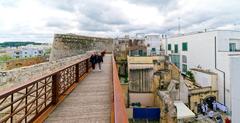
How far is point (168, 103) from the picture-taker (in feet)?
47.0

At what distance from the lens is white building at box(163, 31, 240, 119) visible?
24.2m

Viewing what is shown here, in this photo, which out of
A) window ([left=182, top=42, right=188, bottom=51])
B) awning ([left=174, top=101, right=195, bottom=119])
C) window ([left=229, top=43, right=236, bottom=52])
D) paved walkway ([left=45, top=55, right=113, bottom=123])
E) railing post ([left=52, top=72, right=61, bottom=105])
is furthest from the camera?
window ([left=182, top=42, right=188, bottom=51])

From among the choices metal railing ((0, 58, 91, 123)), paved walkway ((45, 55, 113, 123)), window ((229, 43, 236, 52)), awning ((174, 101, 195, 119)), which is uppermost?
window ((229, 43, 236, 52))

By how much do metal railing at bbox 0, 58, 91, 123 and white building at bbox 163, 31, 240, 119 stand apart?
17619 mm

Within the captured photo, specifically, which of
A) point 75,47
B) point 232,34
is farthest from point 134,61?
point 232,34

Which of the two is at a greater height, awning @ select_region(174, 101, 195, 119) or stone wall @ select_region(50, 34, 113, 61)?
stone wall @ select_region(50, 34, 113, 61)

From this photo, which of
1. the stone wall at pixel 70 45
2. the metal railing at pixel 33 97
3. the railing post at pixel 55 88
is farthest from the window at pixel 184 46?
the railing post at pixel 55 88

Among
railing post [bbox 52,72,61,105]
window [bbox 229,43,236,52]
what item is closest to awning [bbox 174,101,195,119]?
railing post [bbox 52,72,61,105]

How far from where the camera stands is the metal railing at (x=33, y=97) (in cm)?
327

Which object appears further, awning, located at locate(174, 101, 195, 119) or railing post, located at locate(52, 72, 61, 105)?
awning, located at locate(174, 101, 195, 119)

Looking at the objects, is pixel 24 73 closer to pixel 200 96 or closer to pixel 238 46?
pixel 200 96

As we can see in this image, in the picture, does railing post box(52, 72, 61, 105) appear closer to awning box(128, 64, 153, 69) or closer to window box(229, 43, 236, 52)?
awning box(128, 64, 153, 69)

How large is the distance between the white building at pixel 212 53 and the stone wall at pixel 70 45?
14060mm

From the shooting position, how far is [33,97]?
18.3 ft
